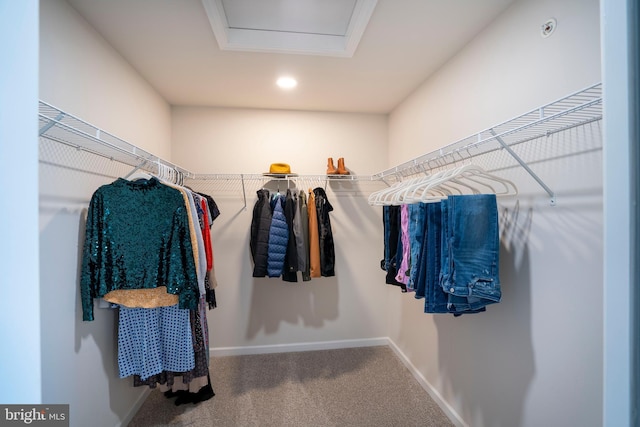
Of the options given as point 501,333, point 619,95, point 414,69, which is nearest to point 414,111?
point 414,69

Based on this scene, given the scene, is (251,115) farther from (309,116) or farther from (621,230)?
(621,230)

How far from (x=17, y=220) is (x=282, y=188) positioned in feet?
7.40

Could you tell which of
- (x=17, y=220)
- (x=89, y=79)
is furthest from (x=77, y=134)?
(x=17, y=220)

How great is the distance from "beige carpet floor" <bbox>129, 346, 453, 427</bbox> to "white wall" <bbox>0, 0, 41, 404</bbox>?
176 centimetres

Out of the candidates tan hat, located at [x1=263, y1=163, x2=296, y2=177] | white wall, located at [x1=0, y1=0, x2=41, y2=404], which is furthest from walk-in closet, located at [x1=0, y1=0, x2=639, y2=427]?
tan hat, located at [x1=263, y1=163, x2=296, y2=177]

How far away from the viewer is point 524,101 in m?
1.21

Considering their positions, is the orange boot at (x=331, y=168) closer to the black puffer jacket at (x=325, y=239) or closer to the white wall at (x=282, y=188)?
the white wall at (x=282, y=188)

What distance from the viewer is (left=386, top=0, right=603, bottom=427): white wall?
3.11 ft

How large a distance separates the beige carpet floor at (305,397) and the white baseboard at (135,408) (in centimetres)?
3

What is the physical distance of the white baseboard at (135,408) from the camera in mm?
A: 1621

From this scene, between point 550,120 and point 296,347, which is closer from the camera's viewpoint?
point 550,120

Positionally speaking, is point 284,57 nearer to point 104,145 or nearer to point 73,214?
point 104,145

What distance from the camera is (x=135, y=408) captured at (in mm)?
1752

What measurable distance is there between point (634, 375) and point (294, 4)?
183 centimetres
